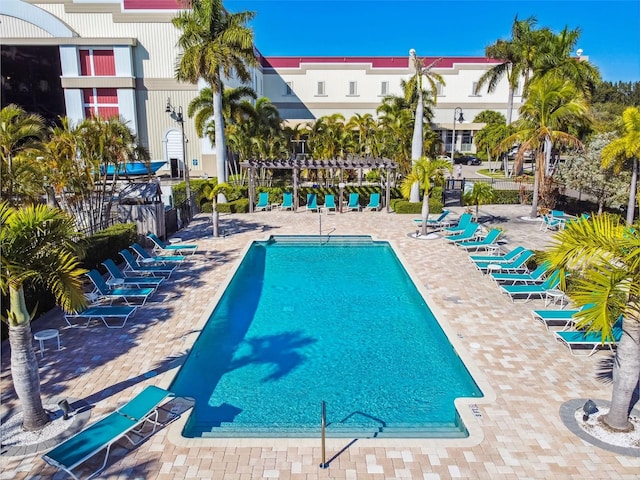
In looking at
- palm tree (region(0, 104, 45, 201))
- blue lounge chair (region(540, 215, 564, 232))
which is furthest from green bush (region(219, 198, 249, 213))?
blue lounge chair (region(540, 215, 564, 232))

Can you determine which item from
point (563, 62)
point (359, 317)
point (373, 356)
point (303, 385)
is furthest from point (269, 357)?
point (563, 62)

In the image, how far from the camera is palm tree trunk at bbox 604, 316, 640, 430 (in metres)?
5.95

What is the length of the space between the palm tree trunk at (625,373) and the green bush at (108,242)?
454 inches

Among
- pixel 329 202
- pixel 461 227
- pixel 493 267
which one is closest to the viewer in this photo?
pixel 493 267

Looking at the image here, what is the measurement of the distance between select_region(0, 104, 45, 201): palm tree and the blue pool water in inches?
238

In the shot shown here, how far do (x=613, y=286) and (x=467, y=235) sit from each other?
11496 mm

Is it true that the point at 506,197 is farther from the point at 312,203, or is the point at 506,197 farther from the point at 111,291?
the point at 111,291

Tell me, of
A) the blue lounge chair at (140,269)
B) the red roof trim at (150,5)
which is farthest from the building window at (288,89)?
the blue lounge chair at (140,269)

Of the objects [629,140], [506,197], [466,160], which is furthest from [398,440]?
[466,160]

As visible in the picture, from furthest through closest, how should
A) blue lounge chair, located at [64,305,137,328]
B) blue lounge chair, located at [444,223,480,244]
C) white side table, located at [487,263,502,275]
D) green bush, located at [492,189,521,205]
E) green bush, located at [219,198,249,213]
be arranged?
green bush, located at [492,189,521,205]
green bush, located at [219,198,249,213]
blue lounge chair, located at [444,223,480,244]
white side table, located at [487,263,502,275]
blue lounge chair, located at [64,305,137,328]

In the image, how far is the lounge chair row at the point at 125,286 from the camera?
33.0ft

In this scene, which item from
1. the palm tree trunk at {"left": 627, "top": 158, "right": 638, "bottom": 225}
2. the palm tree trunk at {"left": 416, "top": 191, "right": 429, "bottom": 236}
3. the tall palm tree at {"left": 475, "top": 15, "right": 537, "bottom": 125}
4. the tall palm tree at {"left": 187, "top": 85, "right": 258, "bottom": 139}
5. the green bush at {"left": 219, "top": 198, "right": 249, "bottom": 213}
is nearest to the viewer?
the palm tree trunk at {"left": 627, "top": 158, "right": 638, "bottom": 225}

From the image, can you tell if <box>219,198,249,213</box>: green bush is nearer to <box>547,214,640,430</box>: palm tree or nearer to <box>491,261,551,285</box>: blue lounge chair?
<box>491,261,551,285</box>: blue lounge chair

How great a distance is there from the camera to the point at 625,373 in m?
6.05
